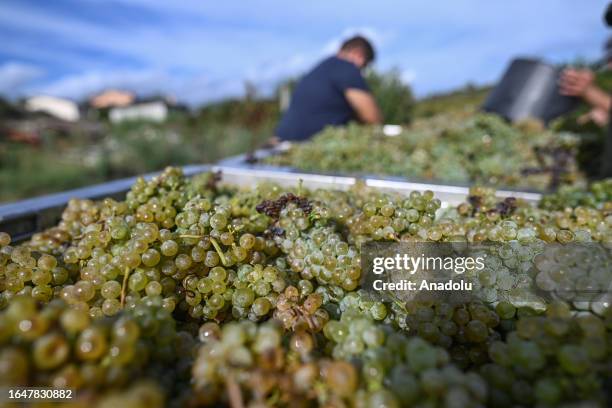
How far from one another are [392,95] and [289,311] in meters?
6.82

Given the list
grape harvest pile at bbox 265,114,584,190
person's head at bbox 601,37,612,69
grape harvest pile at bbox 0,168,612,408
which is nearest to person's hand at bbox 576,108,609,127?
person's head at bbox 601,37,612,69

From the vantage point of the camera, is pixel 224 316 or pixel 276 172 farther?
pixel 276 172

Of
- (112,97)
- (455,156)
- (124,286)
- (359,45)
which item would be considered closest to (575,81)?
(455,156)

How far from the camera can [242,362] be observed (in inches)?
19.3

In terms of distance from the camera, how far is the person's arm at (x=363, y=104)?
362 cm

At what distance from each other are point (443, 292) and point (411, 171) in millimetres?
1766

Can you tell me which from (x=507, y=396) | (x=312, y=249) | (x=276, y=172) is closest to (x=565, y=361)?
(x=507, y=396)

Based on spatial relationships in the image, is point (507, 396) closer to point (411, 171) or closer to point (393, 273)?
point (393, 273)

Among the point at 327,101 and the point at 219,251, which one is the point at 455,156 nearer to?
the point at 327,101

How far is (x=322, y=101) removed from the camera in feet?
11.8

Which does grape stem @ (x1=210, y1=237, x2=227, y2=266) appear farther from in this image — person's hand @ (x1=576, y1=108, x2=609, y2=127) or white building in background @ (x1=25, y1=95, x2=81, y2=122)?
white building in background @ (x1=25, y1=95, x2=81, y2=122)

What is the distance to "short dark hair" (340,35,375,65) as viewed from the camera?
394 centimetres

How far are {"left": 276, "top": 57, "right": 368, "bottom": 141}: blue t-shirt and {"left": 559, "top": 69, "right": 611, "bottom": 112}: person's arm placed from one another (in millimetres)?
1934

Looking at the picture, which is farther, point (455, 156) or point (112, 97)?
point (112, 97)
